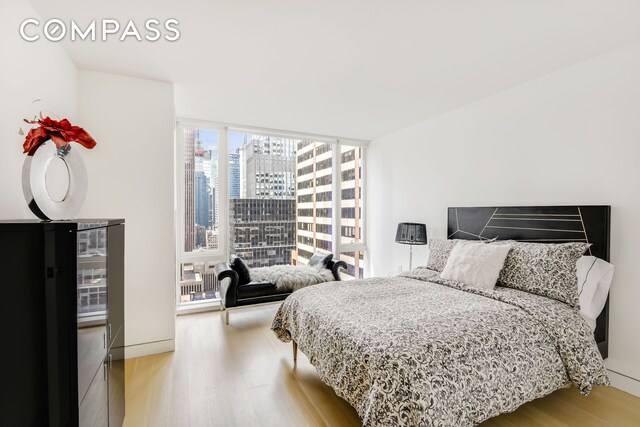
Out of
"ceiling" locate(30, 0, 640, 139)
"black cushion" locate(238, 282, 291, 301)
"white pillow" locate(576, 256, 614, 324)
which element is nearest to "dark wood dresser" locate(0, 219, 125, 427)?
"ceiling" locate(30, 0, 640, 139)

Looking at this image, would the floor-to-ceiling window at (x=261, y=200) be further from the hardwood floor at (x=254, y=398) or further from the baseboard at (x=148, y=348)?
the hardwood floor at (x=254, y=398)

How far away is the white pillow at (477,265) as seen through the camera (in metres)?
2.57

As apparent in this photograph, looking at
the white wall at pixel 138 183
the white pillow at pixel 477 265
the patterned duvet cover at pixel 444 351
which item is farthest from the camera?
the white wall at pixel 138 183

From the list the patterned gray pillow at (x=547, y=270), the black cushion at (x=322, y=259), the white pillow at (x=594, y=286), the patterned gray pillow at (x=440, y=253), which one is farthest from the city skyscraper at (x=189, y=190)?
the white pillow at (x=594, y=286)

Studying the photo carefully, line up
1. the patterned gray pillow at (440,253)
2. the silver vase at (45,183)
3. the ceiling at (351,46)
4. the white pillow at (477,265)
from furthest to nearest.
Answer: the patterned gray pillow at (440,253) < the white pillow at (477,265) < the ceiling at (351,46) < the silver vase at (45,183)

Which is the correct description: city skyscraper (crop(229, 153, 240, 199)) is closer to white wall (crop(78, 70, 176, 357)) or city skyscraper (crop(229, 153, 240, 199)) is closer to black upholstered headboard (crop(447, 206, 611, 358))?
white wall (crop(78, 70, 176, 357))

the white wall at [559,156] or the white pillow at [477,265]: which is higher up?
the white wall at [559,156]

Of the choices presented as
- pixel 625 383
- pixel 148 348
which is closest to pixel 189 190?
pixel 148 348

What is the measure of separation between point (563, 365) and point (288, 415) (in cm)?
182

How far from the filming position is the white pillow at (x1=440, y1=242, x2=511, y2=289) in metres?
2.57

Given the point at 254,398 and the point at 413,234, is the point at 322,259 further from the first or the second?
the point at 254,398

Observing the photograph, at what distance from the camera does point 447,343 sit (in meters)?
1.65

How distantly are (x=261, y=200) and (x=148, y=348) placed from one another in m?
2.49

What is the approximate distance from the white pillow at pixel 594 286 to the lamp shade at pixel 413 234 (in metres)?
1.71
